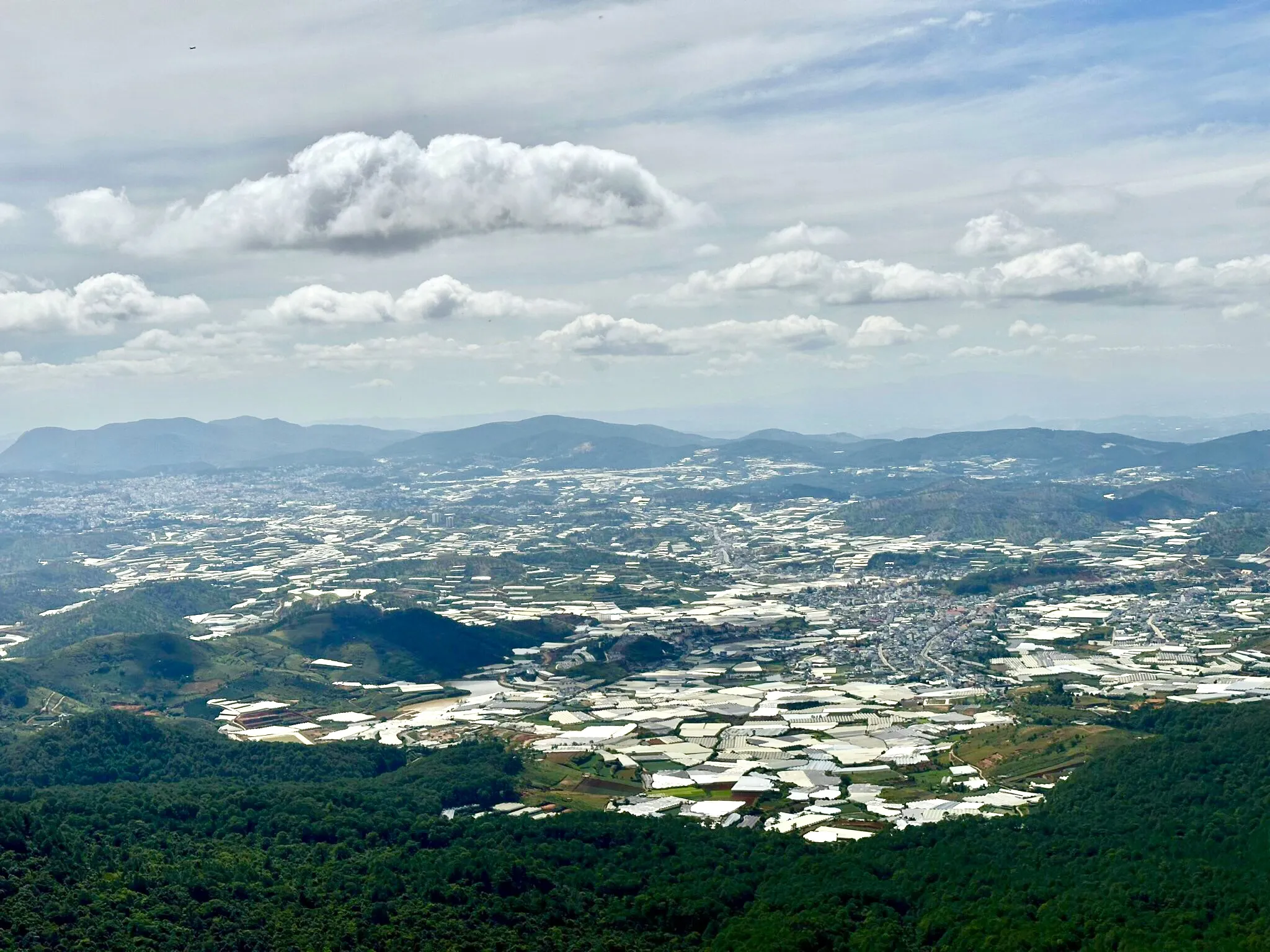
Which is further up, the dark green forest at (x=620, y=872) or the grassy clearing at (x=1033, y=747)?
the dark green forest at (x=620, y=872)

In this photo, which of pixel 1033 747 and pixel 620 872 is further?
pixel 1033 747

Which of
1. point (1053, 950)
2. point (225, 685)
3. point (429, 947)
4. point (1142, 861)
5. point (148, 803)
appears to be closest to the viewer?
point (1053, 950)

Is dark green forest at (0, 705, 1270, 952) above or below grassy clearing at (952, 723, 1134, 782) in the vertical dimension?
above

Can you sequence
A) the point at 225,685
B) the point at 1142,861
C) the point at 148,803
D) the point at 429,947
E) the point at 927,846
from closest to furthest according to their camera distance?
1. the point at 429,947
2. the point at 1142,861
3. the point at 927,846
4. the point at 148,803
5. the point at 225,685

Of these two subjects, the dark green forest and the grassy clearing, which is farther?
the grassy clearing

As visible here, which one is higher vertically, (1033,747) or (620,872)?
(620,872)

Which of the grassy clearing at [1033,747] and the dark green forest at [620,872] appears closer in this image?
the dark green forest at [620,872]

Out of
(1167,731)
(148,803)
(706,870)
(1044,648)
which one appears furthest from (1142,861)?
(1044,648)

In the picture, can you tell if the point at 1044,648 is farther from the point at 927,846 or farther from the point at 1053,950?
the point at 1053,950
